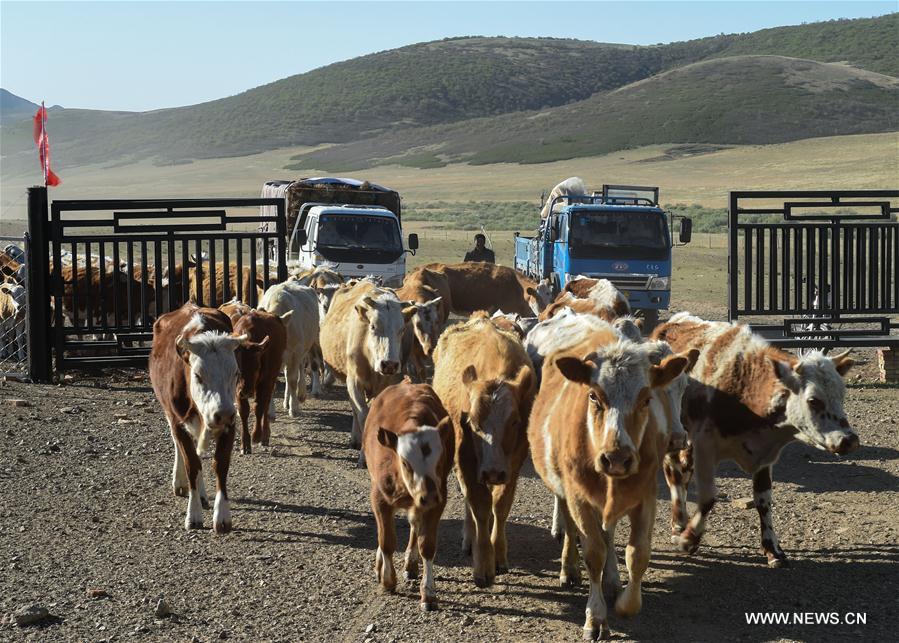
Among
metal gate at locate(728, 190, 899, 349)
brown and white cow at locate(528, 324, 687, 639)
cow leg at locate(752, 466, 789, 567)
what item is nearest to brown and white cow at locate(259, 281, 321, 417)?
metal gate at locate(728, 190, 899, 349)

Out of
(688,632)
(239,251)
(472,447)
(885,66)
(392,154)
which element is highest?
(885,66)

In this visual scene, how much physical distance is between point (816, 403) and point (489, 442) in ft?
7.88

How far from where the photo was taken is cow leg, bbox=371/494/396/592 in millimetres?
7648

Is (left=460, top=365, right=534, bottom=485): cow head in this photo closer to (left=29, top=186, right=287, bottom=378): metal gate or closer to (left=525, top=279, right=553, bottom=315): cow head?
(left=29, top=186, right=287, bottom=378): metal gate

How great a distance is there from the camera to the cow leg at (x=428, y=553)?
295 inches

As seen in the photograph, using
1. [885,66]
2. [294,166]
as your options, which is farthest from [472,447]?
[885,66]

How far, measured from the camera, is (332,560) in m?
8.55

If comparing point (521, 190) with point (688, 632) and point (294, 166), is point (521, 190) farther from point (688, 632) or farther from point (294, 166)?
point (688, 632)

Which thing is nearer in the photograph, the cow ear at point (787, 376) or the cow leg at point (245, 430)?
the cow ear at point (787, 376)

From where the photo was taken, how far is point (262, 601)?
7672 millimetres

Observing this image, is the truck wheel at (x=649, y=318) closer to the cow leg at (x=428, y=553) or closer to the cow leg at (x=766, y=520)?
the cow leg at (x=766, y=520)

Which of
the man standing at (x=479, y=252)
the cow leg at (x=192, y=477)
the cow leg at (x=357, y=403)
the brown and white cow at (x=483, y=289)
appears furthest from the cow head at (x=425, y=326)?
the man standing at (x=479, y=252)

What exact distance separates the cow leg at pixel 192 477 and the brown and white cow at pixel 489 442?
6.89ft

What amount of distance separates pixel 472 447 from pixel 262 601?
177cm
